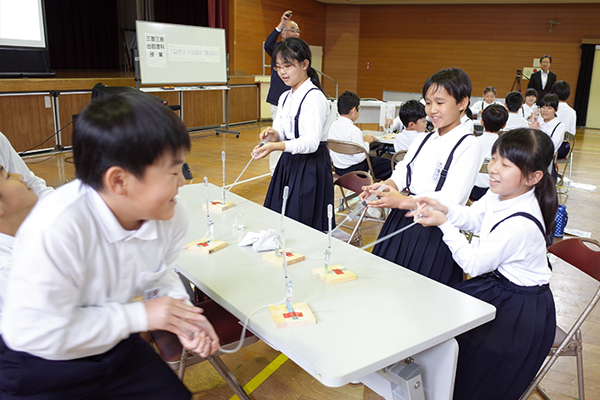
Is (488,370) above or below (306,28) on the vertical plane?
below

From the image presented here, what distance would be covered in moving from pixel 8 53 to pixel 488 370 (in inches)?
261

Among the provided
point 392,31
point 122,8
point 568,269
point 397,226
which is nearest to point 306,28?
point 392,31

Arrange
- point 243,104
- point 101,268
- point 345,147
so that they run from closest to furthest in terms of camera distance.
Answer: point 101,268
point 345,147
point 243,104

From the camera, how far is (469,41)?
471 inches

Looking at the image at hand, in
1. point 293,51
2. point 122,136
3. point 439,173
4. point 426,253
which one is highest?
point 293,51

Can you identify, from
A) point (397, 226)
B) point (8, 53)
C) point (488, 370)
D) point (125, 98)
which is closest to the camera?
point (125, 98)

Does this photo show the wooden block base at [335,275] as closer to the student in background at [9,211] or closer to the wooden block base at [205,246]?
the wooden block base at [205,246]

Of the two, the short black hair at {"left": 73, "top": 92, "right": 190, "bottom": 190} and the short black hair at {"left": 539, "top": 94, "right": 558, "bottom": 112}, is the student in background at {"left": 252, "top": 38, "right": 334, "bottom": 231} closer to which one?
the short black hair at {"left": 73, "top": 92, "right": 190, "bottom": 190}

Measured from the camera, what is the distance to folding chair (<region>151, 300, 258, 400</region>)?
5.13 feet

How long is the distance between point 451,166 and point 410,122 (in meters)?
2.57

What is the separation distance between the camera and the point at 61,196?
99cm

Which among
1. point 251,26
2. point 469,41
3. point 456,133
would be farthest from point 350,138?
point 469,41

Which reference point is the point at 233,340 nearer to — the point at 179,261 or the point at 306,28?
the point at 179,261

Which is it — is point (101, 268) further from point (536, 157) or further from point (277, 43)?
point (277, 43)
